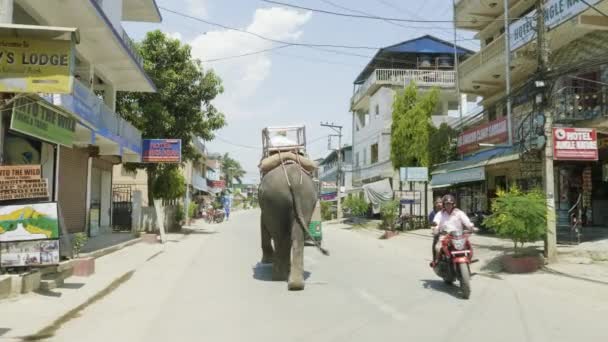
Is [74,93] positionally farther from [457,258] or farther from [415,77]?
[415,77]

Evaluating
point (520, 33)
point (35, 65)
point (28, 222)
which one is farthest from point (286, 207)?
point (520, 33)

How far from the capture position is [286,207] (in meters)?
9.47

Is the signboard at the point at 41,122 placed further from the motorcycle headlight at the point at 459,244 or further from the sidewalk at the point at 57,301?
the motorcycle headlight at the point at 459,244

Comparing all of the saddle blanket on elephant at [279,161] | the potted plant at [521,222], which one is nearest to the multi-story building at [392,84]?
the potted plant at [521,222]

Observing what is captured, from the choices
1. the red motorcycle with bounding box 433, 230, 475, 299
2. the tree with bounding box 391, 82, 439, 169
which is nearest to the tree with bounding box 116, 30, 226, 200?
the tree with bounding box 391, 82, 439, 169

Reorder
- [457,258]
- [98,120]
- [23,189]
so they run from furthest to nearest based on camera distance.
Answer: [98,120], [23,189], [457,258]

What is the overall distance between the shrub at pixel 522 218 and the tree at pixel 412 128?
14642 millimetres

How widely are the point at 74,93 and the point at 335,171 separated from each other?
51451 millimetres

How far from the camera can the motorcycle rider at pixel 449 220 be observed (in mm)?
8930

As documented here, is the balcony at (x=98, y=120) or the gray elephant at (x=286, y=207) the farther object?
the balcony at (x=98, y=120)

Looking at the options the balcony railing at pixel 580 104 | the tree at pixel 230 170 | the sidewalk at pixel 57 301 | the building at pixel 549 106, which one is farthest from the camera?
the tree at pixel 230 170

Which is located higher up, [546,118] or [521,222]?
[546,118]

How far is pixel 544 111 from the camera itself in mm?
12266

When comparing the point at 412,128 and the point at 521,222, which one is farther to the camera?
the point at 412,128
